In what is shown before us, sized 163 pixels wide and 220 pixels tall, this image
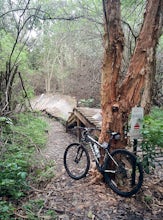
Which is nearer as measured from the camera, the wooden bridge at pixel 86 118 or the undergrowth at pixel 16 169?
the undergrowth at pixel 16 169

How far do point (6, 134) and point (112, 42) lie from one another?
3579 millimetres

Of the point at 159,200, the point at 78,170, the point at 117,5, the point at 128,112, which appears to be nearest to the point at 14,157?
the point at 78,170

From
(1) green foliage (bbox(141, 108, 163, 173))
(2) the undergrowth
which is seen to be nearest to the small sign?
(1) green foliage (bbox(141, 108, 163, 173))

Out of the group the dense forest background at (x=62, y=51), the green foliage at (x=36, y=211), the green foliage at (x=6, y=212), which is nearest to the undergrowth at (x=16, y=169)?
the green foliage at (x=6, y=212)

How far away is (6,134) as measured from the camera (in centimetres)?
554

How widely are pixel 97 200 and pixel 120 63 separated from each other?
2.20 meters

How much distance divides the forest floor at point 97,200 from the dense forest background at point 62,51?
13.0 ft

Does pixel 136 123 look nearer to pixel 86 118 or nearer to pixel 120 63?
pixel 120 63

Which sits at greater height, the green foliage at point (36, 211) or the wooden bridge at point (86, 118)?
the wooden bridge at point (86, 118)

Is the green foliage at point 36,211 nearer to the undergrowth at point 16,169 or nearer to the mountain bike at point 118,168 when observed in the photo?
the undergrowth at point 16,169

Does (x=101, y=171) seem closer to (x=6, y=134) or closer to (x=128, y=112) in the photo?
(x=128, y=112)

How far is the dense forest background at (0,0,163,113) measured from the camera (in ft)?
27.4

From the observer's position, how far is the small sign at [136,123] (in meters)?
3.38

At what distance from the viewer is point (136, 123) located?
341 centimetres
